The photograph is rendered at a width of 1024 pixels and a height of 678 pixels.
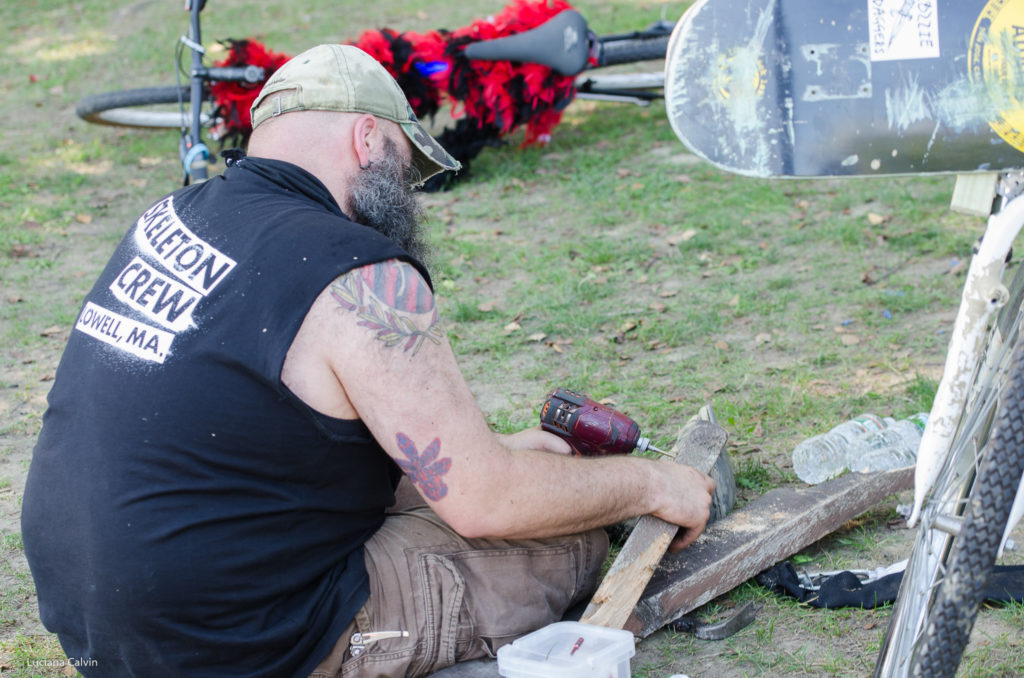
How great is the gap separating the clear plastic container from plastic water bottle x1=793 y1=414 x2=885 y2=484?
130 cm

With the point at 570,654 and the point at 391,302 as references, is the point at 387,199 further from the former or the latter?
the point at 570,654

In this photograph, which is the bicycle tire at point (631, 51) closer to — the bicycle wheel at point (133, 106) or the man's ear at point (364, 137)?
the bicycle wheel at point (133, 106)

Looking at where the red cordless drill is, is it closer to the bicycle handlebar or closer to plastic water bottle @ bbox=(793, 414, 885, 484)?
plastic water bottle @ bbox=(793, 414, 885, 484)

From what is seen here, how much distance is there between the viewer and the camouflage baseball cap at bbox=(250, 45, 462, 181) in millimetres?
2340

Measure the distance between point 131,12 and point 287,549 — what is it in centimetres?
1048

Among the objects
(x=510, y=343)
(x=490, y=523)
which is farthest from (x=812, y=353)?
(x=490, y=523)

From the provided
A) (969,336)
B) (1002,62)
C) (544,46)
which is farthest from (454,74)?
(969,336)

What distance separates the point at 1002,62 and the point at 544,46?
408 cm

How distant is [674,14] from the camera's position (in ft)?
31.4

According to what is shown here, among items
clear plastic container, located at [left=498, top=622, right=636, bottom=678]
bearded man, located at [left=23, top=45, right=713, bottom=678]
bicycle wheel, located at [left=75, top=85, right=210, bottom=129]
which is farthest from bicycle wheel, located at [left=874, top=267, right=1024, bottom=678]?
bicycle wheel, located at [left=75, top=85, right=210, bottom=129]

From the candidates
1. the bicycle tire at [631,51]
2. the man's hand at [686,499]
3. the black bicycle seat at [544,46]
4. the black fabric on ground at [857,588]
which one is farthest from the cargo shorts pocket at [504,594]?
the bicycle tire at [631,51]

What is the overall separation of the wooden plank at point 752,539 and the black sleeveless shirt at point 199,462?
0.82 meters

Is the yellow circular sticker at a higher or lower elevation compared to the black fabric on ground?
higher

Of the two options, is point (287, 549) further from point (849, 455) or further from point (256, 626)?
point (849, 455)
